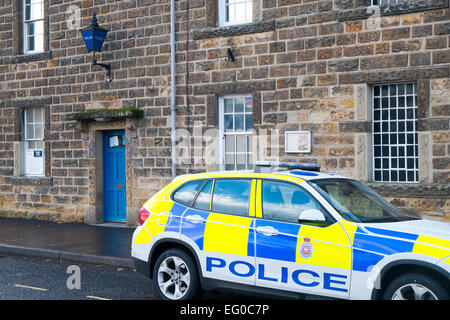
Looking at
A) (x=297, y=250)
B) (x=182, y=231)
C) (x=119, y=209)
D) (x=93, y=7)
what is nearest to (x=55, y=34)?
(x=93, y=7)

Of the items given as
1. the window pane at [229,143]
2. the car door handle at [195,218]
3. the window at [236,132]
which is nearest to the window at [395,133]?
the window at [236,132]

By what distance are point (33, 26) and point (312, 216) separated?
12.9 meters

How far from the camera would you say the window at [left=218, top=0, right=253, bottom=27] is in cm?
1331

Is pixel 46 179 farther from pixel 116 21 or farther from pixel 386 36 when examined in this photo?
pixel 386 36

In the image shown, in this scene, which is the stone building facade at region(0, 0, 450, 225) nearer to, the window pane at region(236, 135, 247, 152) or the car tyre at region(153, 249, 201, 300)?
the window pane at region(236, 135, 247, 152)

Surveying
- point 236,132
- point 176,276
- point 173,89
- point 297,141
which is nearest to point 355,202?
point 176,276

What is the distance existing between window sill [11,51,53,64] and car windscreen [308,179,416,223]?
11.1 m

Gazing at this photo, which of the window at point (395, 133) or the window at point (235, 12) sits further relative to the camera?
the window at point (235, 12)

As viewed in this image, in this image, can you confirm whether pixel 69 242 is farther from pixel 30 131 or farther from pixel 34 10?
pixel 34 10

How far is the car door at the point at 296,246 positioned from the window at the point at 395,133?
5302 mm

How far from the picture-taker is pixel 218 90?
13477 millimetres

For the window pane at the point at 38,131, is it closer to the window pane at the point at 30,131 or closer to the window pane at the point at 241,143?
the window pane at the point at 30,131

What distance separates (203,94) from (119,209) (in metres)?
3.82

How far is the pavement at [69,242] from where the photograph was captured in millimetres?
10898
